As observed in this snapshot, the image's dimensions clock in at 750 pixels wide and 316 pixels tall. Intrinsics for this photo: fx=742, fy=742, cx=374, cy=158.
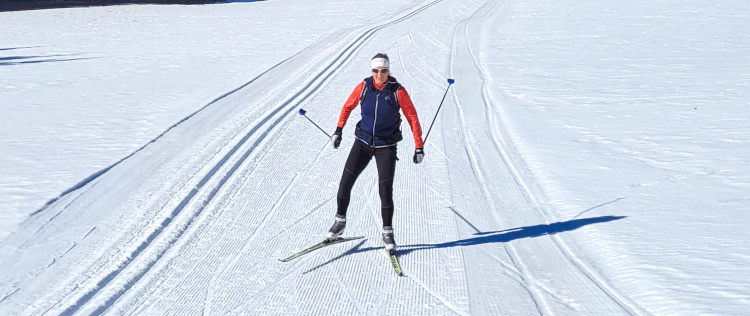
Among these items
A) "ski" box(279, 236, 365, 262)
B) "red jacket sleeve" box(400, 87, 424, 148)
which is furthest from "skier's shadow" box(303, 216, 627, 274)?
"red jacket sleeve" box(400, 87, 424, 148)

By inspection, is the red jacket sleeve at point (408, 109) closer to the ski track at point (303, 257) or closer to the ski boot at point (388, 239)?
the ski boot at point (388, 239)

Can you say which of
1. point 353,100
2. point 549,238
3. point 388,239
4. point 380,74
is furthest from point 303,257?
point 549,238

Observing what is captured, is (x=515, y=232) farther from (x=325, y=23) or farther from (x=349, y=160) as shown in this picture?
(x=325, y=23)

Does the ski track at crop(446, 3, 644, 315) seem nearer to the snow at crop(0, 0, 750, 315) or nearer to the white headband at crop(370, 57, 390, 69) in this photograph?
the snow at crop(0, 0, 750, 315)

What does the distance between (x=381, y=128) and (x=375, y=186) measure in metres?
2.65

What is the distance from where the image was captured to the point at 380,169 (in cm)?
677

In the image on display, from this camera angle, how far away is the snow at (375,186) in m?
6.09

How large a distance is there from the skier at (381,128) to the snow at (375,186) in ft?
2.04

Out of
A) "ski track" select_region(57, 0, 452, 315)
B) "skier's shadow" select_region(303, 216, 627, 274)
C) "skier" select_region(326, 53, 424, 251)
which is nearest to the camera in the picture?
"ski track" select_region(57, 0, 452, 315)

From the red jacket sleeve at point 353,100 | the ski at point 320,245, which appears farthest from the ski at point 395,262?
the red jacket sleeve at point 353,100

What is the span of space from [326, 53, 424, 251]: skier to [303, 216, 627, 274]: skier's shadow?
1.26ft

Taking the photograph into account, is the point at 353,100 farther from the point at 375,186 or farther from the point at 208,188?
the point at 208,188

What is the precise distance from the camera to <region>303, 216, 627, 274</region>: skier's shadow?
23.3 feet

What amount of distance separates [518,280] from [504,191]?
109 inches
